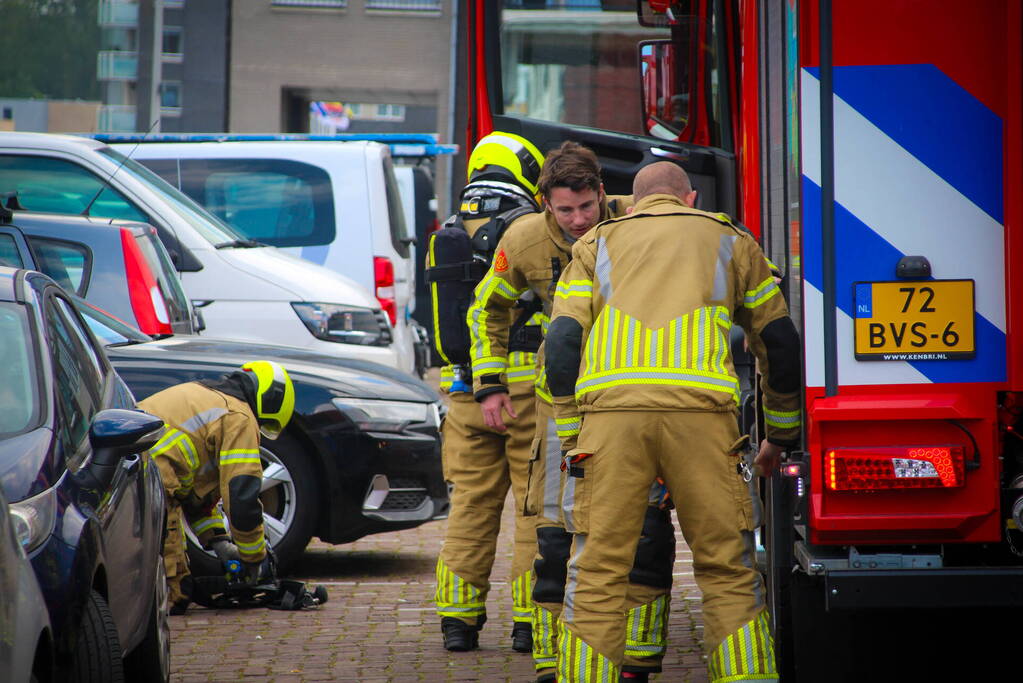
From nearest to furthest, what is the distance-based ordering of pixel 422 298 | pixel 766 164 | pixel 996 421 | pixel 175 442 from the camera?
pixel 996 421 → pixel 766 164 → pixel 175 442 → pixel 422 298

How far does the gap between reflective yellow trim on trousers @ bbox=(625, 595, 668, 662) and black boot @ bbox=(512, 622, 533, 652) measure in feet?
4.18

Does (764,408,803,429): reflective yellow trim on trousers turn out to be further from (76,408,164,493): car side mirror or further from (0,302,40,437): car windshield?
(0,302,40,437): car windshield

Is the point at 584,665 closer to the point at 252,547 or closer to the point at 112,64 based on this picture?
the point at 252,547

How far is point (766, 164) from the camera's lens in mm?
5379

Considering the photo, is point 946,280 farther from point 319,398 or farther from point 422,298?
point 422,298

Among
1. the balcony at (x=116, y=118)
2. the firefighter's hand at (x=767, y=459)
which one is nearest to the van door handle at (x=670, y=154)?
the firefighter's hand at (x=767, y=459)

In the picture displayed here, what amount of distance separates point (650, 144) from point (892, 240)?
3537 mm

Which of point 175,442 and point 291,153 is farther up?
point 291,153

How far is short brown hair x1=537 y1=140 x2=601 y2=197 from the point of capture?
5496 mm

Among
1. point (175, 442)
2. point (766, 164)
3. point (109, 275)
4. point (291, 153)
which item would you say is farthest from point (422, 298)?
point (766, 164)

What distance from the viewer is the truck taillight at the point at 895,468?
4234 millimetres

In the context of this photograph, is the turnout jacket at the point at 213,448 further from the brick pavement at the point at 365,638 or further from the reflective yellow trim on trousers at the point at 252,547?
the brick pavement at the point at 365,638

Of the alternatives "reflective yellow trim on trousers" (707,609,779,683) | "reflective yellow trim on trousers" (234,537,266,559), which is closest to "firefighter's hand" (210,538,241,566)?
"reflective yellow trim on trousers" (234,537,266,559)

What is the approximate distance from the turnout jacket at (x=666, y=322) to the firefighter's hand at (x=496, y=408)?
1.14 m
